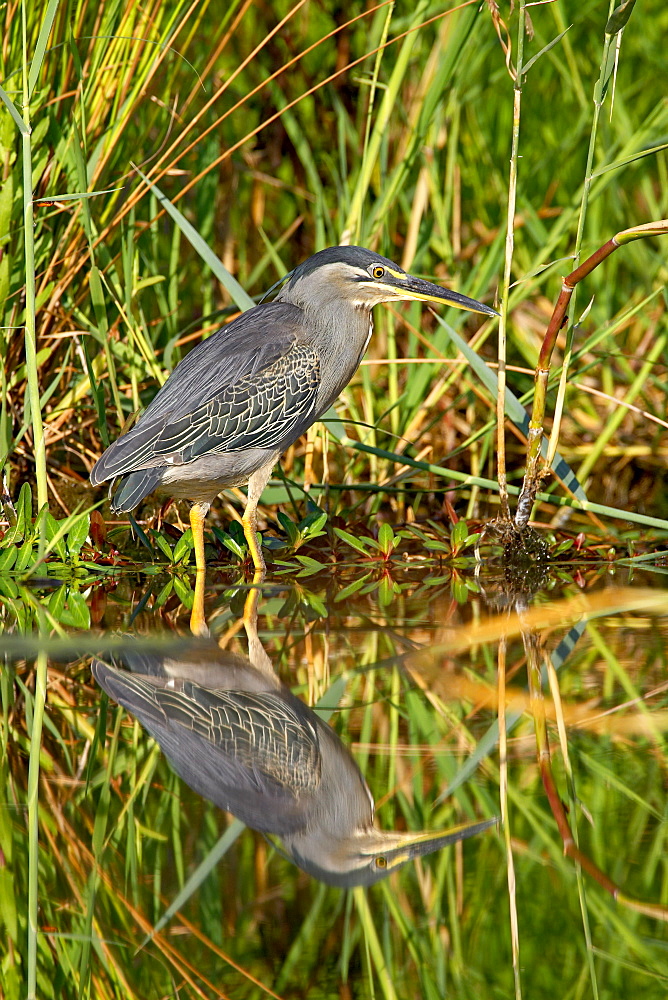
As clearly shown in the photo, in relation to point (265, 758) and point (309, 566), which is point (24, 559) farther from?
point (265, 758)

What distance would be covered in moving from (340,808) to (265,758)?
25cm

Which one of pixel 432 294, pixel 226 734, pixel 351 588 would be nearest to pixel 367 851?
pixel 226 734

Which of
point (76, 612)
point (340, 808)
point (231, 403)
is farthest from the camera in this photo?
point (231, 403)

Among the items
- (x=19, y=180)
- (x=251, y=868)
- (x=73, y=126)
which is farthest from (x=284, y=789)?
(x=19, y=180)

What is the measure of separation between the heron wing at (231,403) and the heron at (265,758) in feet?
2.78

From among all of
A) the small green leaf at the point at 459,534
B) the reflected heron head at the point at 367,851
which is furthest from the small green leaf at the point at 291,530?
the reflected heron head at the point at 367,851

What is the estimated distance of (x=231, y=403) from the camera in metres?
3.44

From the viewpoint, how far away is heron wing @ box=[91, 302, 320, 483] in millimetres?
3361

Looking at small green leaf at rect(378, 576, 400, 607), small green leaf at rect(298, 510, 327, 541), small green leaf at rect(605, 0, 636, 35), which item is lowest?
small green leaf at rect(378, 576, 400, 607)

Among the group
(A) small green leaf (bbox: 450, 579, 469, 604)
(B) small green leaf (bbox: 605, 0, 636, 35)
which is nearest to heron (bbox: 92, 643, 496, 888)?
(A) small green leaf (bbox: 450, 579, 469, 604)

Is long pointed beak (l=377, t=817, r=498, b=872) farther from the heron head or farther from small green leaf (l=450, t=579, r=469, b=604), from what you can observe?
Result: the heron head

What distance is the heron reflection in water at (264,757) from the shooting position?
1.73 meters

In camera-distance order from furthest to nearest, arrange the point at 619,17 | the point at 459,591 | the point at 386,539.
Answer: the point at 386,539 < the point at 459,591 < the point at 619,17

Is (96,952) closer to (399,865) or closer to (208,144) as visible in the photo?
(399,865)
